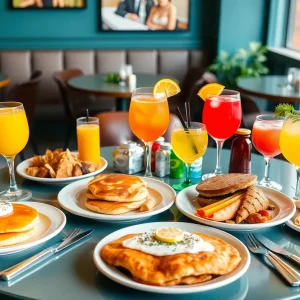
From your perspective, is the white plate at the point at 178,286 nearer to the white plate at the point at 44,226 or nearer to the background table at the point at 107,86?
the white plate at the point at 44,226

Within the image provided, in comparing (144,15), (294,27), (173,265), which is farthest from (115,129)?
(294,27)

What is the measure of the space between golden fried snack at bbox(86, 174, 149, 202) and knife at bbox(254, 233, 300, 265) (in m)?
0.32

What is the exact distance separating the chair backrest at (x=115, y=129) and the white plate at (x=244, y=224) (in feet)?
3.09

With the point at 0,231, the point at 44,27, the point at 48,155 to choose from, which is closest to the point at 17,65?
the point at 44,27

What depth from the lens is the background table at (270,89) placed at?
354cm

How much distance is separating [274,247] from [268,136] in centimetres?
48

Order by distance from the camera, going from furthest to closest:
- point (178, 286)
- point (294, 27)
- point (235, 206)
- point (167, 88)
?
point (294, 27) < point (167, 88) < point (235, 206) < point (178, 286)

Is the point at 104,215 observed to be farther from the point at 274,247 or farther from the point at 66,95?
the point at 66,95

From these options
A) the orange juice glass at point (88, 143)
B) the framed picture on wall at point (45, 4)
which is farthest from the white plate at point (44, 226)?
the framed picture on wall at point (45, 4)

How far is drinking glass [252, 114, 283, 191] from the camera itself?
1533mm

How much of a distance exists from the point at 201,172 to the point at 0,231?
787 millimetres

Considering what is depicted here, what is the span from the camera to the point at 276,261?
1.08 metres

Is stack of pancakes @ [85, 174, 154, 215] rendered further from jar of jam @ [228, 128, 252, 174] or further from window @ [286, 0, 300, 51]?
window @ [286, 0, 300, 51]

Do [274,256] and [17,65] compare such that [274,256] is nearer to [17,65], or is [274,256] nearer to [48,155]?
[48,155]
